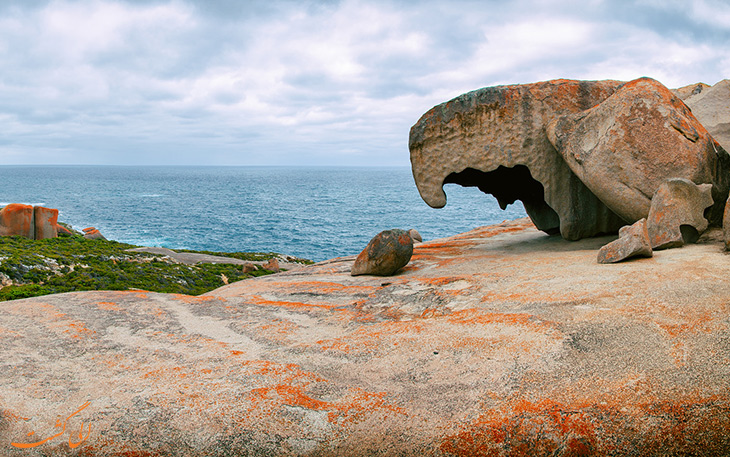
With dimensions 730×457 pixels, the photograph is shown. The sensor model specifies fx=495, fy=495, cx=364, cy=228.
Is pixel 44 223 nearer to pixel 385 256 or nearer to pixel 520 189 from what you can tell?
pixel 385 256

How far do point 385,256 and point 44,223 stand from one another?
27.3 meters

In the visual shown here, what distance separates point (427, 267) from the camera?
1161 centimetres

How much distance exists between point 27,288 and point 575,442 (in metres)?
18.9

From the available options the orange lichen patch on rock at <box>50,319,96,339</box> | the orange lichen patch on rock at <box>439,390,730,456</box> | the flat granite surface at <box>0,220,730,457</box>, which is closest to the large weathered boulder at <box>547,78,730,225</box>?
the flat granite surface at <box>0,220,730,457</box>

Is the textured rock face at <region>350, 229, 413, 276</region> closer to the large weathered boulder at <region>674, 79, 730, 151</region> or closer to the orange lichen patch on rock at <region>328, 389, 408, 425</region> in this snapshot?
the orange lichen patch on rock at <region>328, 389, 408, 425</region>

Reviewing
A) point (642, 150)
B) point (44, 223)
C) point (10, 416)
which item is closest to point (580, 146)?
point (642, 150)

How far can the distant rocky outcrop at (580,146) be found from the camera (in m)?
10.5

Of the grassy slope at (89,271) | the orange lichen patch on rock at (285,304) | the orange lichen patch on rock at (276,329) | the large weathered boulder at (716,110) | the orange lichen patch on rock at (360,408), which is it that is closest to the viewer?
the orange lichen patch on rock at (360,408)

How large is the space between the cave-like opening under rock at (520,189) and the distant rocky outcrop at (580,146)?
190 millimetres

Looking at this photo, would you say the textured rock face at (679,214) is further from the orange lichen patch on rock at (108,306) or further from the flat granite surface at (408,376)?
the orange lichen patch on rock at (108,306)

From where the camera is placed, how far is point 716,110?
1384cm

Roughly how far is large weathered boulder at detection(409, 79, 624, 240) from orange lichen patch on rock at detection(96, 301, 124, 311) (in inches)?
325

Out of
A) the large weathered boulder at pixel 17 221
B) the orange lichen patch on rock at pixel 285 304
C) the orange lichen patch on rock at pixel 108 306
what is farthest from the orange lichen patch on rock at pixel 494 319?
the large weathered boulder at pixel 17 221

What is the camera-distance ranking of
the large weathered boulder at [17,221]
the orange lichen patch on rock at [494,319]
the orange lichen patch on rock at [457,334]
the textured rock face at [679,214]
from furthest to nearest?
the large weathered boulder at [17,221] < the textured rock face at [679,214] < the orange lichen patch on rock at [494,319] < the orange lichen patch on rock at [457,334]
